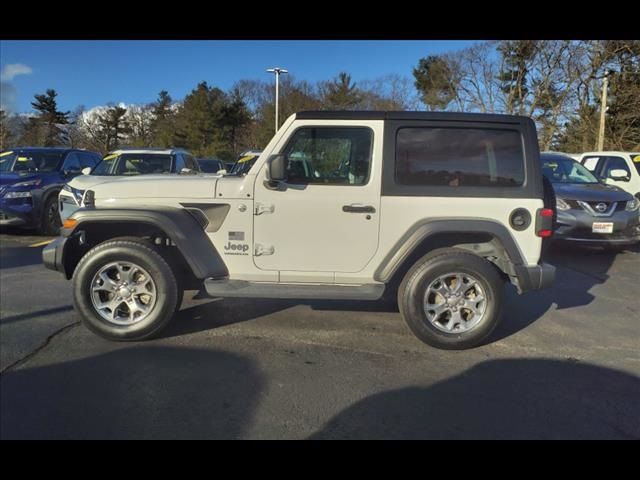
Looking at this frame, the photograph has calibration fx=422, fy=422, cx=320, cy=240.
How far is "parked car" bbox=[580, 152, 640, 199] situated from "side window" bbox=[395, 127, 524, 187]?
6770mm

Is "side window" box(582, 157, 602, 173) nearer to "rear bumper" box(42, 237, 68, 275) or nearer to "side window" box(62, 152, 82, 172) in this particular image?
"rear bumper" box(42, 237, 68, 275)

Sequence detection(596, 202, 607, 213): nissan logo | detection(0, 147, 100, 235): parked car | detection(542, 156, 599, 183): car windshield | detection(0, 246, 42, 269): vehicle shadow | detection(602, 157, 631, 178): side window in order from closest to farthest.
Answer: detection(0, 246, 42, 269): vehicle shadow
detection(596, 202, 607, 213): nissan logo
detection(0, 147, 100, 235): parked car
detection(542, 156, 599, 183): car windshield
detection(602, 157, 631, 178): side window

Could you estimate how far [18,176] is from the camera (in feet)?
28.0

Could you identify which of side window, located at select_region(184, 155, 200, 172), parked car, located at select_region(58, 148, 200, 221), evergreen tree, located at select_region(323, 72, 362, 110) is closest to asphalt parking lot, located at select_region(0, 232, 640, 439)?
parked car, located at select_region(58, 148, 200, 221)

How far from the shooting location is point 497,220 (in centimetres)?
375

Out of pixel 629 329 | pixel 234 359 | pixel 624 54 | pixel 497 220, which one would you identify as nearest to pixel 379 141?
pixel 497 220

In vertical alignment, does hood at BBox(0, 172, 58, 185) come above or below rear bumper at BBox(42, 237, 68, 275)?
above

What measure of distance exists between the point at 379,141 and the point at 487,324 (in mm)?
1889

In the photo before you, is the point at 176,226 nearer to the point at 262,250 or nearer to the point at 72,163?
the point at 262,250

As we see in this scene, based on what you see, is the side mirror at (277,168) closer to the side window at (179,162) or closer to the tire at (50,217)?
the side window at (179,162)

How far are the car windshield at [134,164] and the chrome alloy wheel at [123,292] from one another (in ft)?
16.9

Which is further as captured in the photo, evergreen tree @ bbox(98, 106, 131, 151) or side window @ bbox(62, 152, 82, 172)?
evergreen tree @ bbox(98, 106, 131, 151)

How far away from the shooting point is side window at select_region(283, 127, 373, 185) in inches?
150

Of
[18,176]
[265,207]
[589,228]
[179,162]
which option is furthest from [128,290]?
[589,228]
